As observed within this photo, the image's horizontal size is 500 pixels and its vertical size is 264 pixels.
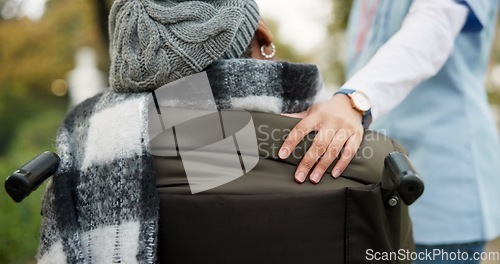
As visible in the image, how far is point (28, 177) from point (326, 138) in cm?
72

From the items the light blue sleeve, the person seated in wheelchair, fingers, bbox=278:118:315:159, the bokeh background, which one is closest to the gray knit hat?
the person seated in wheelchair

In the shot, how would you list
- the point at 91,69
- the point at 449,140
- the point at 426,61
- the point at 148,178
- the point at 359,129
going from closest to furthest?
the point at 148,178 → the point at 359,129 → the point at 426,61 → the point at 449,140 → the point at 91,69

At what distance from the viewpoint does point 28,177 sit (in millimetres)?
1308

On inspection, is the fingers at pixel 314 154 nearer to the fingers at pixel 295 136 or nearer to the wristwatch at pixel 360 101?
the fingers at pixel 295 136

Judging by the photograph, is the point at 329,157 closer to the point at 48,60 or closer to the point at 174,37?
the point at 174,37

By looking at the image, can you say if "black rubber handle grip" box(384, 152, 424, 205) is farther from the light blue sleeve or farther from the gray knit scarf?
the light blue sleeve

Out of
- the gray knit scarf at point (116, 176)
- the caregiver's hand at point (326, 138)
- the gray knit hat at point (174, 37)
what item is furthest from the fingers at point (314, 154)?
the gray knit hat at point (174, 37)

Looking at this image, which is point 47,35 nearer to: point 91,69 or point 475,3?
point 91,69

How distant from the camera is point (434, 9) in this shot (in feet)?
5.70

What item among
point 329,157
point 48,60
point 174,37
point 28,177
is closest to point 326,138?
point 329,157

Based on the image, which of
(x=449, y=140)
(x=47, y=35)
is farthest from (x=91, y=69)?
(x=449, y=140)

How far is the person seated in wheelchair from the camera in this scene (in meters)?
1.36

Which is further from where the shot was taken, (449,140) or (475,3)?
(449,140)

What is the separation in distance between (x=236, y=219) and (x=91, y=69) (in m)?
14.5
